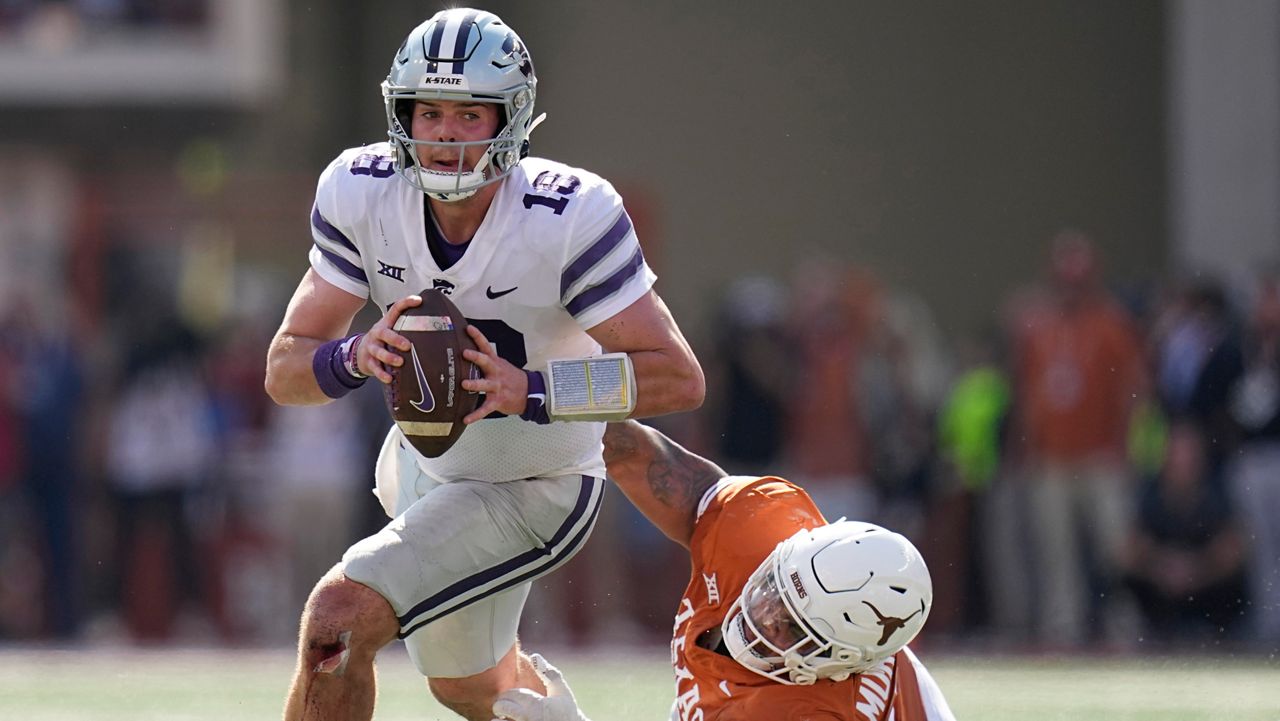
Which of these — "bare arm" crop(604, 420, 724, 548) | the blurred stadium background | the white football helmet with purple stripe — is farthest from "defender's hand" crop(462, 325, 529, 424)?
the blurred stadium background

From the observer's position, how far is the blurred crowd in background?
9633 millimetres

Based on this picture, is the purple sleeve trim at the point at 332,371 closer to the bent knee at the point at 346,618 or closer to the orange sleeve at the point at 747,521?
the bent knee at the point at 346,618

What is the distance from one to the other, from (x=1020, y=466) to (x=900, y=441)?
0.64 metres

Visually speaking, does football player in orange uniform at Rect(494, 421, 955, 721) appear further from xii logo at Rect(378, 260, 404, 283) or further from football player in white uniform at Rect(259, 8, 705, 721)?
xii logo at Rect(378, 260, 404, 283)

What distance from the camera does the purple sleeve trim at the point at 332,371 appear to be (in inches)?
171

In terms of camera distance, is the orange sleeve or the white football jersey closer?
the white football jersey

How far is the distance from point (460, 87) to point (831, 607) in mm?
1449

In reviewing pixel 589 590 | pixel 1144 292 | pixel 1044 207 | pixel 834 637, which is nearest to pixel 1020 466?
pixel 1144 292

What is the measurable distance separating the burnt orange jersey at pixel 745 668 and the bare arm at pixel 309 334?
1014mm

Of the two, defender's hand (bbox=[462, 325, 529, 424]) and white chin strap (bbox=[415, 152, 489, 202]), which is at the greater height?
white chin strap (bbox=[415, 152, 489, 202])

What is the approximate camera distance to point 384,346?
4211 millimetres

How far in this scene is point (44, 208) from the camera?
14688mm

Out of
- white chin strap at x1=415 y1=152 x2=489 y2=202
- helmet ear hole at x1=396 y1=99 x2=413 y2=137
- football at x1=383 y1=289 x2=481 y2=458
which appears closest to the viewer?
football at x1=383 y1=289 x2=481 y2=458

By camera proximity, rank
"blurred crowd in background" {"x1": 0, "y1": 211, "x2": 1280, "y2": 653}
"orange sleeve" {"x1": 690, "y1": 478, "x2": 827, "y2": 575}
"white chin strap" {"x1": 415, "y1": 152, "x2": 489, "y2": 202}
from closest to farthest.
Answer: "white chin strap" {"x1": 415, "y1": 152, "x2": 489, "y2": 202} < "orange sleeve" {"x1": 690, "y1": 478, "x2": 827, "y2": 575} < "blurred crowd in background" {"x1": 0, "y1": 211, "x2": 1280, "y2": 653}
